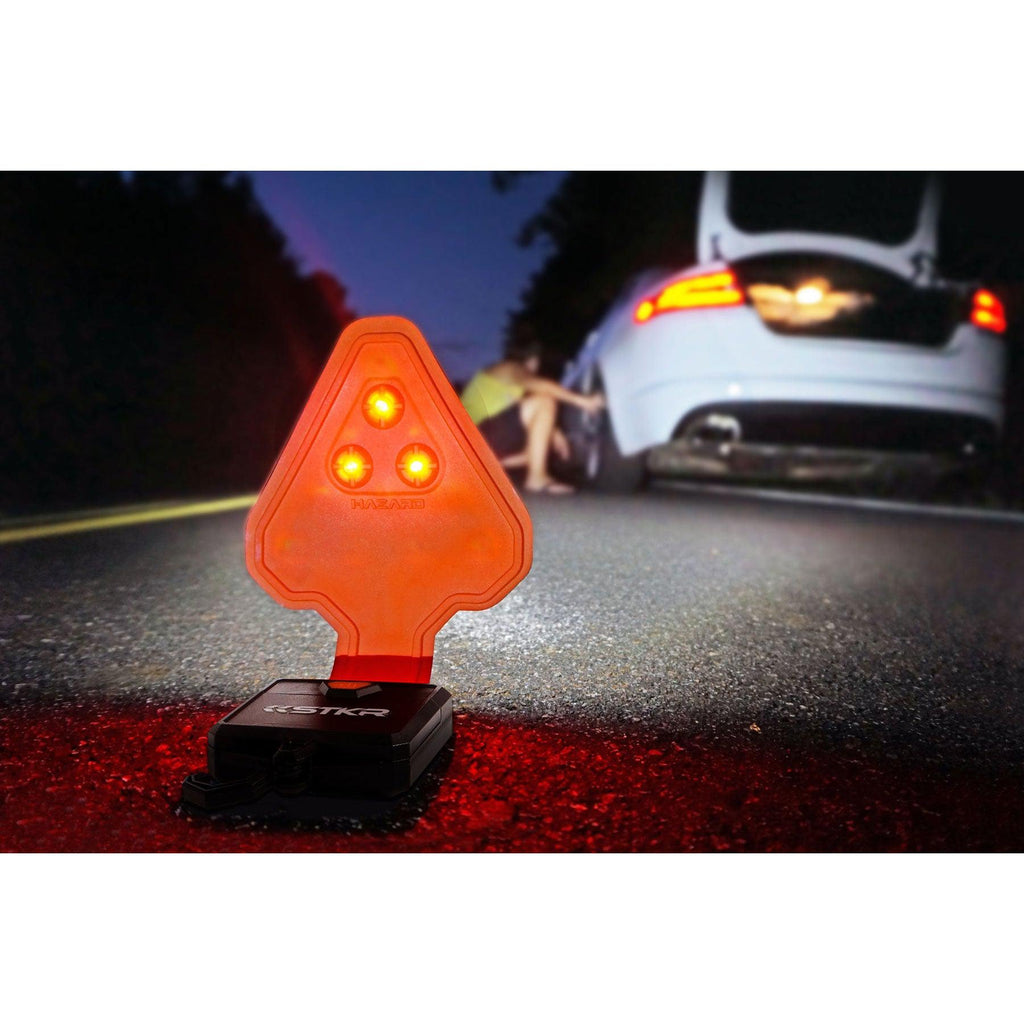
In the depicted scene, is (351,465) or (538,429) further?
(538,429)

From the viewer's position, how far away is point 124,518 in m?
2.95

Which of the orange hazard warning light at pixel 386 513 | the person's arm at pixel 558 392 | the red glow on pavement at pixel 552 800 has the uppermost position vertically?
the orange hazard warning light at pixel 386 513

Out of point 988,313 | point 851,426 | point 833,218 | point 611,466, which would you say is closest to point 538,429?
point 611,466

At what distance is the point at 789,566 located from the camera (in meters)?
2.63

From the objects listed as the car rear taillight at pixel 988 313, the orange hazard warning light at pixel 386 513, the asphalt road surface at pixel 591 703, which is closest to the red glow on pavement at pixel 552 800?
the asphalt road surface at pixel 591 703

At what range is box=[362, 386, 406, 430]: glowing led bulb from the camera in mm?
1421

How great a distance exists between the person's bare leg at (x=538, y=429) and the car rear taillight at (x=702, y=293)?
5.96 feet

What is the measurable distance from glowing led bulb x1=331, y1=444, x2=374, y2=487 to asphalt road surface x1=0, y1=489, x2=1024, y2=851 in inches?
19.1

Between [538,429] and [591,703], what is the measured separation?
416cm

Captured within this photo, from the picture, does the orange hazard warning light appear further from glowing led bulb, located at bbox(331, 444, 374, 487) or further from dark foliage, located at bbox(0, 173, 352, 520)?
dark foliage, located at bbox(0, 173, 352, 520)

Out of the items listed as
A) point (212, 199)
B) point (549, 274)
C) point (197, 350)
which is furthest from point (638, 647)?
point (549, 274)

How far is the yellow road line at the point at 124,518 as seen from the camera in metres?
2.19

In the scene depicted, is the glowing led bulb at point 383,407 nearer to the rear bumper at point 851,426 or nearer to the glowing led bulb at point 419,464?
the glowing led bulb at point 419,464

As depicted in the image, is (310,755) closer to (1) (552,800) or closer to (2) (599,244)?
(1) (552,800)
